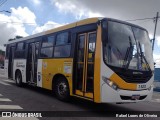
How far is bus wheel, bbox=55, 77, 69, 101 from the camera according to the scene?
11141 millimetres

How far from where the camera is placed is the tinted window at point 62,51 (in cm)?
1114

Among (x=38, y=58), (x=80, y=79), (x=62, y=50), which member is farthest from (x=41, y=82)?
(x=80, y=79)

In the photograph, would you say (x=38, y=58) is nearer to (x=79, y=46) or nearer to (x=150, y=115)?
(x=79, y=46)

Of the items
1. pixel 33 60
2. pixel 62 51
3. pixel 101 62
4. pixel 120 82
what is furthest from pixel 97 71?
pixel 33 60

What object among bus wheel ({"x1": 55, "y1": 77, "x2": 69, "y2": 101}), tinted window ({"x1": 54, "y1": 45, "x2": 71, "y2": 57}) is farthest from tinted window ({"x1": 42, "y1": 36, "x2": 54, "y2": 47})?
bus wheel ({"x1": 55, "y1": 77, "x2": 69, "y2": 101})

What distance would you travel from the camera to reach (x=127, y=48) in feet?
31.0

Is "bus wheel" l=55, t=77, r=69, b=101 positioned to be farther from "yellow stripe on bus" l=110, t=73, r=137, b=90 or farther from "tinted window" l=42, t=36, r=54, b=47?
"yellow stripe on bus" l=110, t=73, r=137, b=90

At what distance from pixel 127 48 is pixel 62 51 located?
3.13 meters

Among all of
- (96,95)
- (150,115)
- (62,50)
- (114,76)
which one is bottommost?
(150,115)

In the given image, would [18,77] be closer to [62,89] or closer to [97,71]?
[62,89]

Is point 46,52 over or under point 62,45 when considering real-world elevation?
under

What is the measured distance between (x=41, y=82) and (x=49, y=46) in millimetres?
1762

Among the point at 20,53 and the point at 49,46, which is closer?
the point at 49,46

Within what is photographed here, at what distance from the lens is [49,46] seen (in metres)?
12.9
